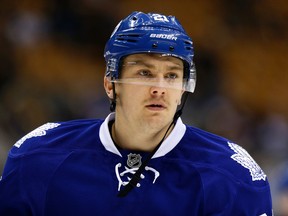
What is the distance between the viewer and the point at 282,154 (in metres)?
8.15

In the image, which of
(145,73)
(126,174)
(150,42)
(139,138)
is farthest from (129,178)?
(150,42)

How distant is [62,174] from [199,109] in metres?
5.05

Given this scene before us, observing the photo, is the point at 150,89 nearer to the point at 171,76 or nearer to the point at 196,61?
the point at 171,76

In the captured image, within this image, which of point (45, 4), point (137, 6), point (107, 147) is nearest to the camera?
point (107, 147)

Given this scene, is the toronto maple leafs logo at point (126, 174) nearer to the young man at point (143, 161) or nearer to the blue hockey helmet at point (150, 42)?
the young man at point (143, 161)

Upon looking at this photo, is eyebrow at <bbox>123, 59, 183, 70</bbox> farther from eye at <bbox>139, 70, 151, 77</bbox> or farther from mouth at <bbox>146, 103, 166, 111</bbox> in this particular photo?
mouth at <bbox>146, 103, 166, 111</bbox>

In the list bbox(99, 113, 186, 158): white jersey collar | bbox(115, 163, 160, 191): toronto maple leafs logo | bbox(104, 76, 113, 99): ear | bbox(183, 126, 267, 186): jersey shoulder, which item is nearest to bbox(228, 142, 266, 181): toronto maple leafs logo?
bbox(183, 126, 267, 186): jersey shoulder

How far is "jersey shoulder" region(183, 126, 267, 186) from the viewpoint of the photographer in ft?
10.6

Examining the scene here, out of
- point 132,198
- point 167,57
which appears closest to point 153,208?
point 132,198

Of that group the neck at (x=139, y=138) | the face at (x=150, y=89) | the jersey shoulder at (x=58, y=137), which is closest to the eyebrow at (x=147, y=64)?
the face at (x=150, y=89)

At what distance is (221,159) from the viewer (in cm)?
329

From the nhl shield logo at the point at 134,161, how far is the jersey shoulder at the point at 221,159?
9.0 inches

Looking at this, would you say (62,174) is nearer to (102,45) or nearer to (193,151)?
(193,151)

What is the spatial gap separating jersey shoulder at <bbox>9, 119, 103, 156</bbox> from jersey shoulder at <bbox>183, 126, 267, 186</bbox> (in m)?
0.48
